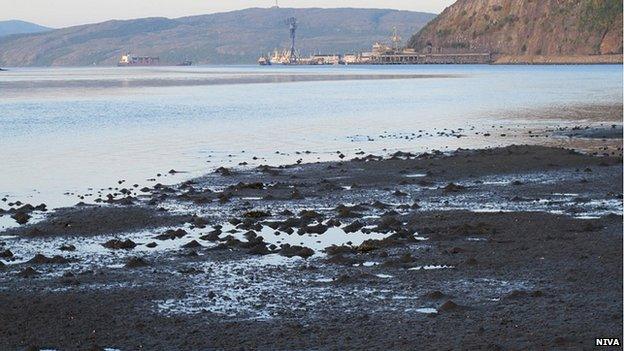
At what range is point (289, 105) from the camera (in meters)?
81.0

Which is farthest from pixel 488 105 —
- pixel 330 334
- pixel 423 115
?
pixel 330 334

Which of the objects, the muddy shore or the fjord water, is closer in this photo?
the muddy shore

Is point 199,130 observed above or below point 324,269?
below

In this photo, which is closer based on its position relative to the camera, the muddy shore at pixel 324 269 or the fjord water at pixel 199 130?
the muddy shore at pixel 324 269

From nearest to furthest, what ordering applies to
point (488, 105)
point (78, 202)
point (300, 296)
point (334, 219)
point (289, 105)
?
point (300, 296), point (334, 219), point (78, 202), point (488, 105), point (289, 105)

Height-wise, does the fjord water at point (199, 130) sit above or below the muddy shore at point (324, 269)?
below

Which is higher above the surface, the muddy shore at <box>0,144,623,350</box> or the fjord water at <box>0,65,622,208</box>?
the muddy shore at <box>0,144,623,350</box>

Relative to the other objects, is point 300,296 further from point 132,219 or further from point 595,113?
point 595,113

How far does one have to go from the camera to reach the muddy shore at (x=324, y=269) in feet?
40.5

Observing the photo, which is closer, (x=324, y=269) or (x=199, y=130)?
(x=324, y=269)

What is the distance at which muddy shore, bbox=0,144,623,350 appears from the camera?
12.3 meters

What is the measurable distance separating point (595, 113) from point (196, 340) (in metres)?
50.8

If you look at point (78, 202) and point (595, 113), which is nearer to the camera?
point (78, 202)

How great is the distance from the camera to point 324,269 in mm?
Result: 16047
